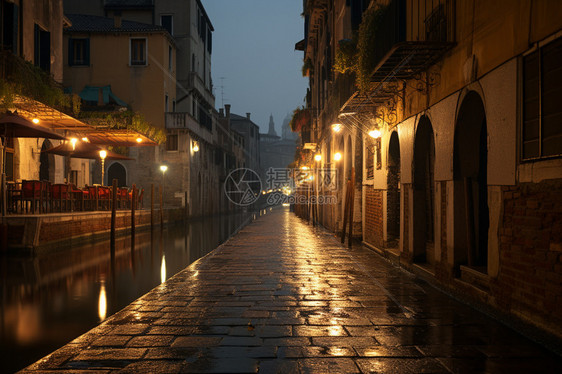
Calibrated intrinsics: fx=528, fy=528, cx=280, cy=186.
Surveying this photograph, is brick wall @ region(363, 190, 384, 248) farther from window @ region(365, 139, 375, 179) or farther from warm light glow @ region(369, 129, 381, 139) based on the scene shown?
warm light glow @ region(369, 129, 381, 139)

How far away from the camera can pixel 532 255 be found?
4949 millimetres

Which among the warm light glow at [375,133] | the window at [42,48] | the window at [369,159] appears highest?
the window at [42,48]

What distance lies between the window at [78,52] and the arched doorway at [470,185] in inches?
1199

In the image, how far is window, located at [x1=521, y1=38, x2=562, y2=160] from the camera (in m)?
4.60

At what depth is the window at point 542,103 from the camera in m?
4.60

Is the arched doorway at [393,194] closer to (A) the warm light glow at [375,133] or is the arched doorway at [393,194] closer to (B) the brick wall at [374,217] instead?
(B) the brick wall at [374,217]

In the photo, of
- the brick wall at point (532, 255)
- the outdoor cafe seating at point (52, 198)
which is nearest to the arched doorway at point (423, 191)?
the brick wall at point (532, 255)

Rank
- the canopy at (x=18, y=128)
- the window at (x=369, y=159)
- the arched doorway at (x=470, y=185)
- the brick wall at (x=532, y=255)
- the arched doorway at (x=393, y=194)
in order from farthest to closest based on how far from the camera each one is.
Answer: the canopy at (x=18, y=128) < the window at (x=369, y=159) < the arched doorway at (x=393, y=194) < the arched doorway at (x=470, y=185) < the brick wall at (x=532, y=255)

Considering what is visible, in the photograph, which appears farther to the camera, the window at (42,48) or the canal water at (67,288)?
the window at (42,48)

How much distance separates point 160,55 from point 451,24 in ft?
93.3

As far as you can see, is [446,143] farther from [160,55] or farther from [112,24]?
[112,24]

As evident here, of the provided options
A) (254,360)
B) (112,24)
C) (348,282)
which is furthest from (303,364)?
(112,24)

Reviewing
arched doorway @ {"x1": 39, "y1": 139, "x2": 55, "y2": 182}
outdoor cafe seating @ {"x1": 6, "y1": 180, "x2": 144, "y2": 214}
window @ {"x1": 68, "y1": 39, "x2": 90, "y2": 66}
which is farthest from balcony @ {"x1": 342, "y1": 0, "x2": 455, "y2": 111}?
window @ {"x1": 68, "y1": 39, "x2": 90, "y2": 66}

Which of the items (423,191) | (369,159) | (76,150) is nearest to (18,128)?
(76,150)
